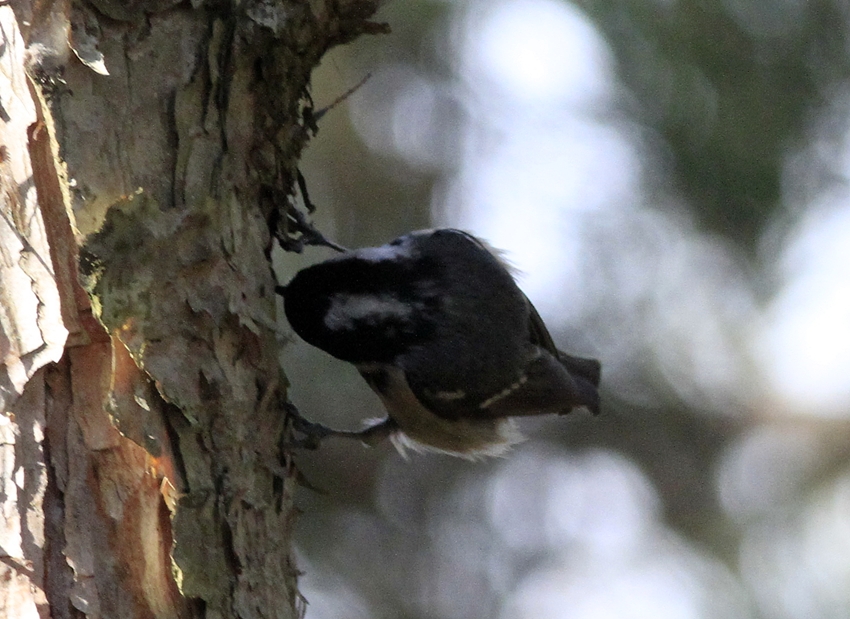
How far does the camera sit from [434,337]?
1782 mm

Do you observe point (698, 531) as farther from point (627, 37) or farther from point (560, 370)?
point (627, 37)

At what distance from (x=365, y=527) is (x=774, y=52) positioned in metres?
1.82

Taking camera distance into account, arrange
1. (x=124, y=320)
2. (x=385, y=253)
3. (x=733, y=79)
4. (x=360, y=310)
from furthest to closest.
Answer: (x=733, y=79) → (x=385, y=253) → (x=360, y=310) → (x=124, y=320)

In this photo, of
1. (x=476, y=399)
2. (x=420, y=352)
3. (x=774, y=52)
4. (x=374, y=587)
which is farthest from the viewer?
(x=374, y=587)

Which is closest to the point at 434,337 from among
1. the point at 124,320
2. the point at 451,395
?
the point at 451,395

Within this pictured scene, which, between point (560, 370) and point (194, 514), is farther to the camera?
point (560, 370)

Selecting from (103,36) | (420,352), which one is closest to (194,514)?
(103,36)

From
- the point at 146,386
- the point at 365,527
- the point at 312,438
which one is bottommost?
the point at 365,527

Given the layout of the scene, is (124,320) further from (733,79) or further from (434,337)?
(733,79)

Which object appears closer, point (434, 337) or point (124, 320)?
point (124, 320)

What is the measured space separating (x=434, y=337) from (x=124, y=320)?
0.83m

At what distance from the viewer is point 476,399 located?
188 cm

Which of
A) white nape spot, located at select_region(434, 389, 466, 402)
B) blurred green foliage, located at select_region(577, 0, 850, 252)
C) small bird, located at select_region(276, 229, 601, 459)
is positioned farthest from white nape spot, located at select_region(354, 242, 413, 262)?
blurred green foliage, located at select_region(577, 0, 850, 252)

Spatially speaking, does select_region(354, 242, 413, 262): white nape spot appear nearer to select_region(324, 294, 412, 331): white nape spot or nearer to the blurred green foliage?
select_region(324, 294, 412, 331): white nape spot
